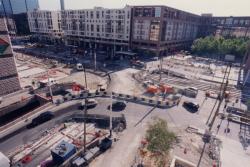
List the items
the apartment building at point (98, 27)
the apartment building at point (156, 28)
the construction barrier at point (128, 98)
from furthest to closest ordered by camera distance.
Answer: the apartment building at point (98, 27), the apartment building at point (156, 28), the construction barrier at point (128, 98)

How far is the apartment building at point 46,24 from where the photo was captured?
13538 cm

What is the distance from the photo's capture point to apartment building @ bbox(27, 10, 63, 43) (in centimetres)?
13538

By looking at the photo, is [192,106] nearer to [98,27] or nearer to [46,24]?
[98,27]

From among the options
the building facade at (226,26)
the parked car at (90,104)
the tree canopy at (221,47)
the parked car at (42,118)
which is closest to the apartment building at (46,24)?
the tree canopy at (221,47)

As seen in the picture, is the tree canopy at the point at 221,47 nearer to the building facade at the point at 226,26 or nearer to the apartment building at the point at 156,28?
the apartment building at the point at 156,28

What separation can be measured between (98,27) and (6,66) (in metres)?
70.9

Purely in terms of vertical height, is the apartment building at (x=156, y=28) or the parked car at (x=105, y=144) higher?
the apartment building at (x=156, y=28)

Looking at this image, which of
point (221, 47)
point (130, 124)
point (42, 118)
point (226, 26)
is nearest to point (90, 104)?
point (42, 118)

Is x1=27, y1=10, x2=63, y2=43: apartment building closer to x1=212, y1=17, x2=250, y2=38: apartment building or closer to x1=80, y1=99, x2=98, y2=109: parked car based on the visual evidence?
x1=80, y1=99, x2=98, y2=109: parked car

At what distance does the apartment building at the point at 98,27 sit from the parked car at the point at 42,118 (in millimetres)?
72697

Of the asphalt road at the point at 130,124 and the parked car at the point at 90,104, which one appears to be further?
the parked car at the point at 90,104

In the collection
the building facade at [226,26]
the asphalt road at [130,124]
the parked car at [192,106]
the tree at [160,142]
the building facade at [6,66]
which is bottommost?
the asphalt road at [130,124]

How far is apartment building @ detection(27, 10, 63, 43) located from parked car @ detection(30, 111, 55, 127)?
384ft

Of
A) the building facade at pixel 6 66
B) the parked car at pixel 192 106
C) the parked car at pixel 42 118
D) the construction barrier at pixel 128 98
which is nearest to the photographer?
the parked car at pixel 42 118
